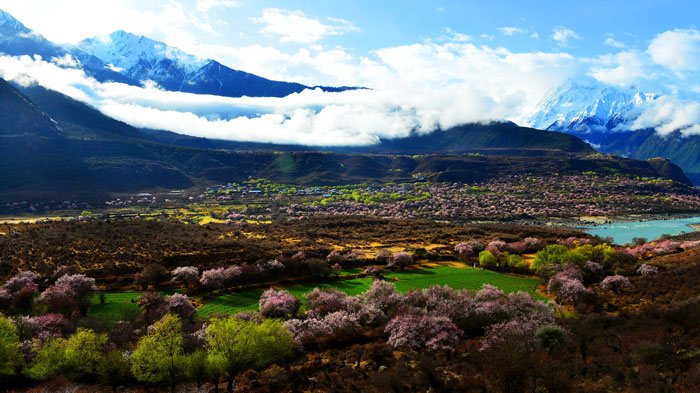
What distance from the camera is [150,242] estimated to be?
7700cm

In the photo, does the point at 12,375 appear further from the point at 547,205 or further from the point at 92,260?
the point at 547,205

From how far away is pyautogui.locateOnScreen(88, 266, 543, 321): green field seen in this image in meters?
49.2

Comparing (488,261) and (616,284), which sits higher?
(616,284)

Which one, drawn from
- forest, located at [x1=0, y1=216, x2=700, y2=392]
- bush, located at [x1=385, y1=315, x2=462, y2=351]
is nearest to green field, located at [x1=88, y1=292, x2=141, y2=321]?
forest, located at [x1=0, y1=216, x2=700, y2=392]

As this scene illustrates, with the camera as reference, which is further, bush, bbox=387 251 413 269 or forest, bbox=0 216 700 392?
bush, bbox=387 251 413 269

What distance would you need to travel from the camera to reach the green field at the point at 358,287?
161ft

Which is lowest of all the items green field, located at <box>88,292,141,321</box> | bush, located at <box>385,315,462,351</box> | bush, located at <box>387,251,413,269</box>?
green field, located at <box>88,292,141,321</box>

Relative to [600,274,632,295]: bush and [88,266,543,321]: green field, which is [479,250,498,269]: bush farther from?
[600,274,632,295]: bush

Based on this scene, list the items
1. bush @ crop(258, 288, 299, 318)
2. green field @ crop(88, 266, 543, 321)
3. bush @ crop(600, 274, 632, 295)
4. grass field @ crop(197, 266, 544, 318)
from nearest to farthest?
bush @ crop(258, 288, 299, 318)
green field @ crop(88, 266, 543, 321)
grass field @ crop(197, 266, 544, 318)
bush @ crop(600, 274, 632, 295)

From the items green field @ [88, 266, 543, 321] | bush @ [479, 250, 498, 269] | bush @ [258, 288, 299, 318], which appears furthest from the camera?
bush @ [479, 250, 498, 269]

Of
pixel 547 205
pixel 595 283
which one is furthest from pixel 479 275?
pixel 547 205

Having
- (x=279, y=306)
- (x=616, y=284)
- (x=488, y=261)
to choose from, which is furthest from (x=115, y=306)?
(x=616, y=284)

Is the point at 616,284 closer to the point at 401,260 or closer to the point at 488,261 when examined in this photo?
the point at 488,261

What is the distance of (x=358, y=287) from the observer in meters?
60.6
